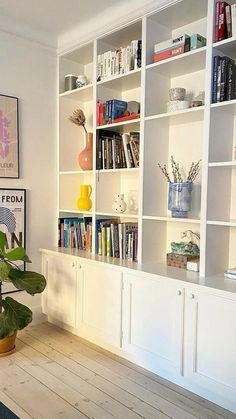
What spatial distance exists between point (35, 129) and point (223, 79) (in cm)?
171

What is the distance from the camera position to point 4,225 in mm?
2934

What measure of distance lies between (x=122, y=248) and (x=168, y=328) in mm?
759

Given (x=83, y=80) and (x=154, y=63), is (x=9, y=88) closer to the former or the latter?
(x=83, y=80)

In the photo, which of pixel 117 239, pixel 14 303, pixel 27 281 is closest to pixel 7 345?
pixel 14 303

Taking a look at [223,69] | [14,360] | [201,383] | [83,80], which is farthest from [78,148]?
[201,383]

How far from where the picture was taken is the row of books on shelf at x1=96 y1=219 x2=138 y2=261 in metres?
2.69

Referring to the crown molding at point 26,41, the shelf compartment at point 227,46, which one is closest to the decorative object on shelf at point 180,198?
the shelf compartment at point 227,46

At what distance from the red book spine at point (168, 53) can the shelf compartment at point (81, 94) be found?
2.27 feet

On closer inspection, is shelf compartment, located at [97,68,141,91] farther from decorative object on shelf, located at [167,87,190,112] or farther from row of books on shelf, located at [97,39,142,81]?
decorative object on shelf, located at [167,87,190,112]

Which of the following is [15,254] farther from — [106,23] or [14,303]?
[106,23]

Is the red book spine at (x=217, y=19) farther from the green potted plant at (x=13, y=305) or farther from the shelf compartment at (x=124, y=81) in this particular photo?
the green potted plant at (x=13, y=305)

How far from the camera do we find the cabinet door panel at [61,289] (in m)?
2.88

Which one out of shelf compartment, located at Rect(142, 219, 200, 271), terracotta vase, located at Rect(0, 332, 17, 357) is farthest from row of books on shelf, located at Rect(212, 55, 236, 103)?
terracotta vase, located at Rect(0, 332, 17, 357)

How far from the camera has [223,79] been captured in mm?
2115
